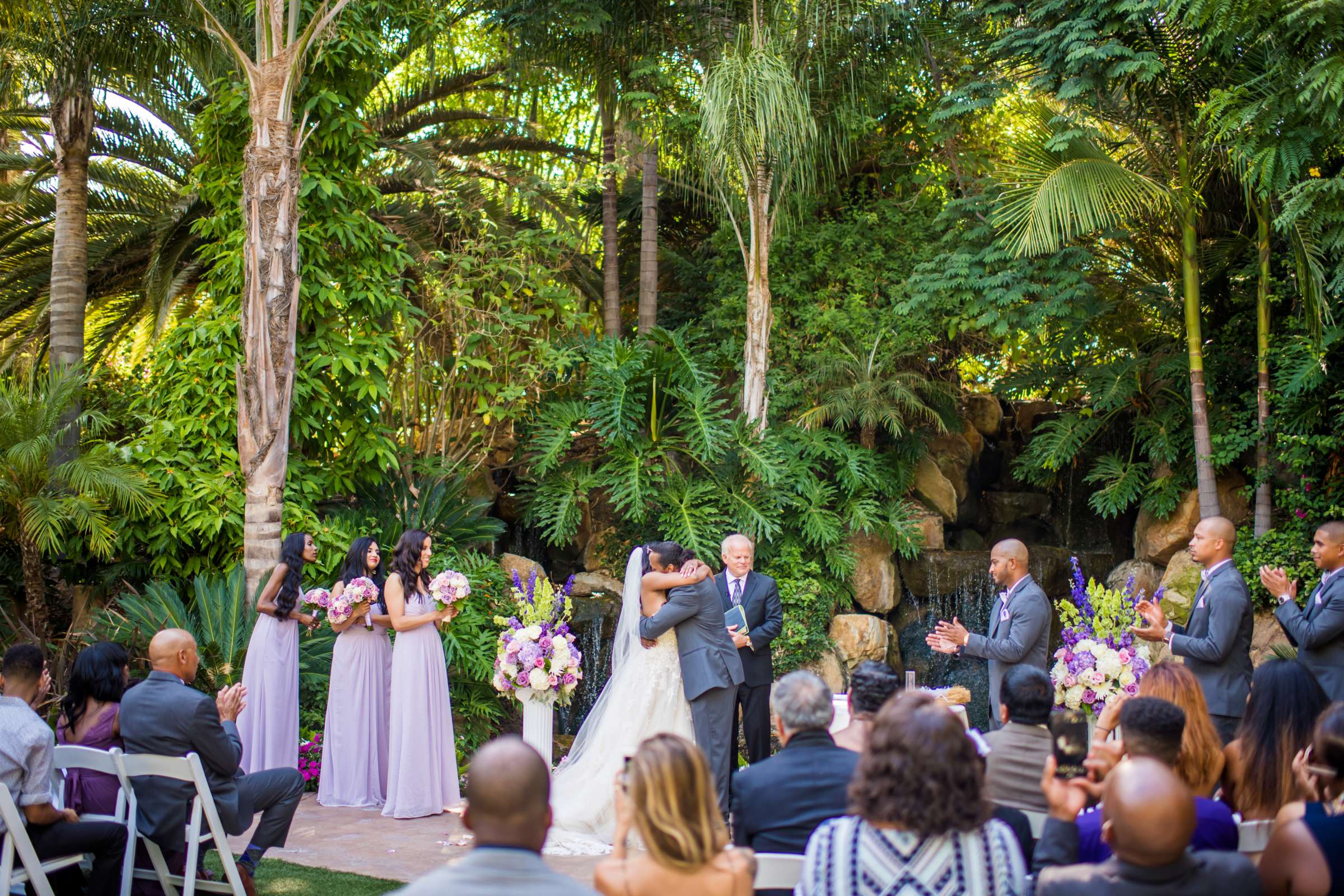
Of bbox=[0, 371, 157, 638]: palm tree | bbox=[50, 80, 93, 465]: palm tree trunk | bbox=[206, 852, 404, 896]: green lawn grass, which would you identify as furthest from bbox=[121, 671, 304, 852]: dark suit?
bbox=[50, 80, 93, 465]: palm tree trunk

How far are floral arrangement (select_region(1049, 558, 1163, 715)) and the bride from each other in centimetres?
232

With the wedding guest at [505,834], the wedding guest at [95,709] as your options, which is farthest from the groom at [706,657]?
the wedding guest at [505,834]

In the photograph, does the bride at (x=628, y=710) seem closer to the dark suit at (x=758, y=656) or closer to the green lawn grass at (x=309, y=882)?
the dark suit at (x=758, y=656)

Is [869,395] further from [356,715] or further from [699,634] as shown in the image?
[356,715]

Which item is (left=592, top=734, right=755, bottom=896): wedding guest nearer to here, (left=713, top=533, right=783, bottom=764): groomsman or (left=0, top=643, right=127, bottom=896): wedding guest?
(left=0, top=643, right=127, bottom=896): wedding guest

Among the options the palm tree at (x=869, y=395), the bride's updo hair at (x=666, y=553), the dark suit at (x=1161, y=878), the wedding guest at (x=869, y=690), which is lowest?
the dark suit at (x=1161, y=878)

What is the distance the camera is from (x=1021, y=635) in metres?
6.35

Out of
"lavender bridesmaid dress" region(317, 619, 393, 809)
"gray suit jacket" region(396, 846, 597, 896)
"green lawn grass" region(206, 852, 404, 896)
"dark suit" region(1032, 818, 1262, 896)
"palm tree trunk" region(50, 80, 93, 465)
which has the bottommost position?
"green lawn grass" region(206, 852, 404, 896)

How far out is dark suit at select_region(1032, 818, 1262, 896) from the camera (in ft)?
9.15

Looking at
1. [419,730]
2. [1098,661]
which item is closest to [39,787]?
[419,730]

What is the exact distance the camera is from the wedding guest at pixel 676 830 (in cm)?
276

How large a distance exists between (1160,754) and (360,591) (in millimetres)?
5442

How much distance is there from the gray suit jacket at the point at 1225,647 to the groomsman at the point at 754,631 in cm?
264

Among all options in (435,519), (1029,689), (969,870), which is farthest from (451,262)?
(969,870)
